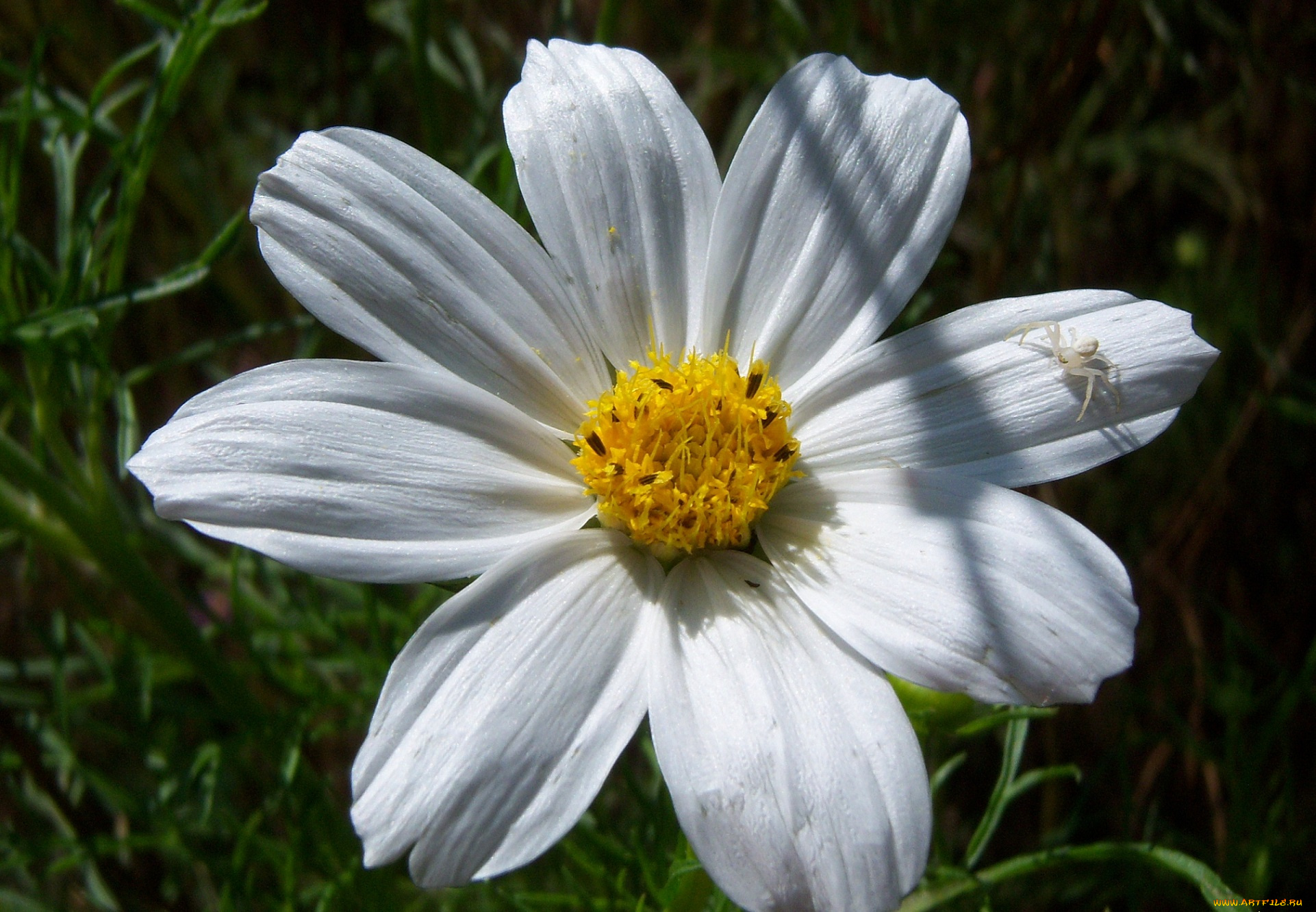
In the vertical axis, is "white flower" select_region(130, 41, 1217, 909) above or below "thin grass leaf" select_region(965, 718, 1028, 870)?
above

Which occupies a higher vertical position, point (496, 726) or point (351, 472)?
point (351, 472)

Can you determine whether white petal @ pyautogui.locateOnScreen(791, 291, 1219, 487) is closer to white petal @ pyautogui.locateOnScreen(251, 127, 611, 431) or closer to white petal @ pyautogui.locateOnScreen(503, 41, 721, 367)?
white petal @ pyautogui.locateOnScreen(503, 41, 721, 367)

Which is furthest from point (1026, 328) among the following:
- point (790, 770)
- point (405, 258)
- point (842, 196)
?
point (405, 258)

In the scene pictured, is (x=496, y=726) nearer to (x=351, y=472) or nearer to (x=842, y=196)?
(x=351, y=472)

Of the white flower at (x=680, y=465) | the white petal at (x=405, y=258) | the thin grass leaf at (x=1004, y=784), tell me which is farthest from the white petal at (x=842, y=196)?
the thin grass leaf at (x=1004, y=784)

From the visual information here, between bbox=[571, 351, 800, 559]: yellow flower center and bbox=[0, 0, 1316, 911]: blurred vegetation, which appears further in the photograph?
bbox=[0, 0, 1316, 911]: blurred vegetation

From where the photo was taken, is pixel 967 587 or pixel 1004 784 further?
pixel 1004 784

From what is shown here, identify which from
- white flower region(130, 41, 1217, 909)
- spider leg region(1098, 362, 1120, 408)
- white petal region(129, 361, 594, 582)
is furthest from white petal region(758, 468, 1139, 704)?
white petal region(129, 361, 594, 582)
